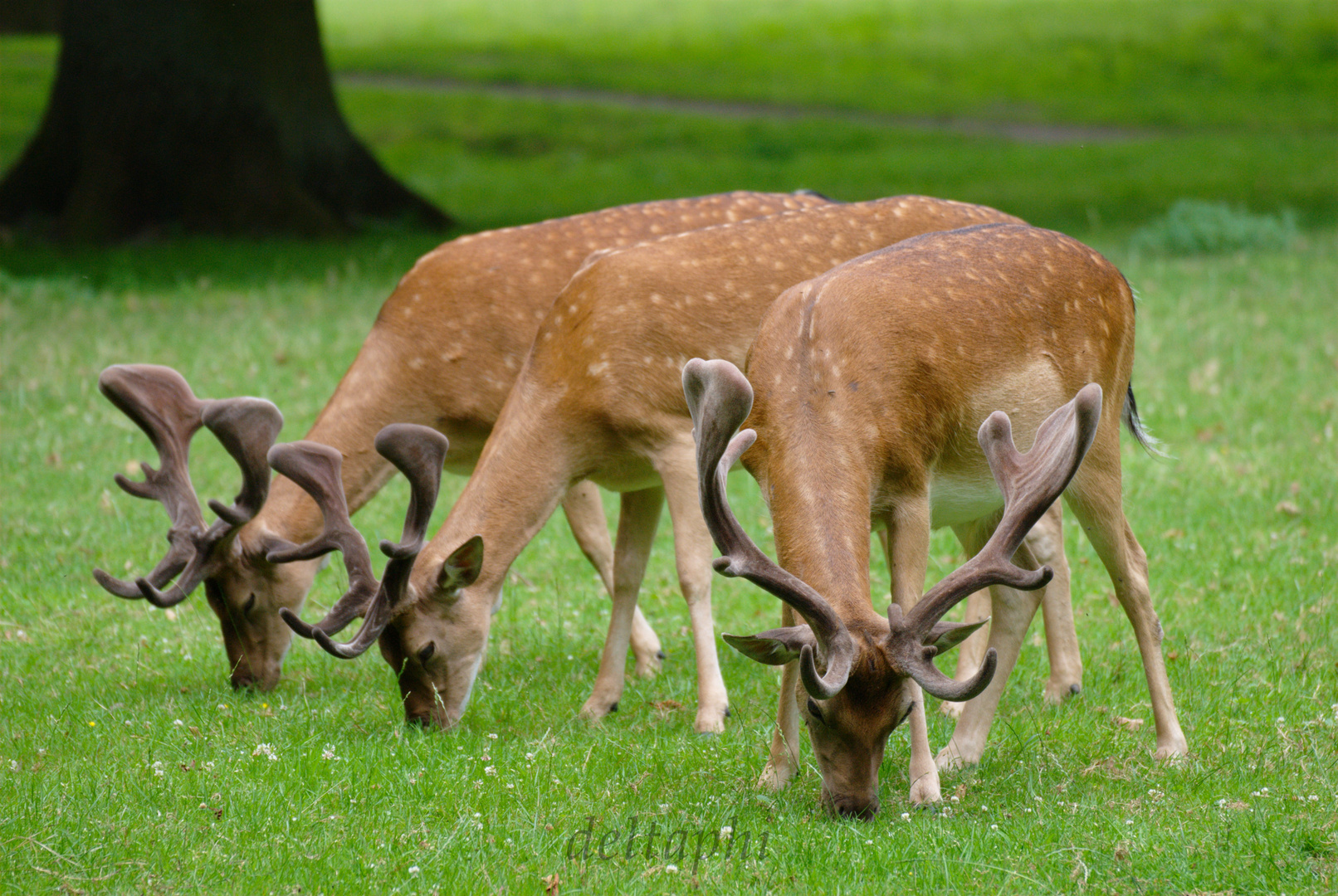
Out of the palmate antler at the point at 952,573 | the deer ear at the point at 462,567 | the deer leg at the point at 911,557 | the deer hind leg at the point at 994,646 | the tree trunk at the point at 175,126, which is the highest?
the palmate antler at the point at 952,573

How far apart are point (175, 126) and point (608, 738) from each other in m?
Answer: 12.4

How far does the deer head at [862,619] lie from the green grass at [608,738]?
30 centimetres

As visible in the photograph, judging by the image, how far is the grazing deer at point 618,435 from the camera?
5480mm

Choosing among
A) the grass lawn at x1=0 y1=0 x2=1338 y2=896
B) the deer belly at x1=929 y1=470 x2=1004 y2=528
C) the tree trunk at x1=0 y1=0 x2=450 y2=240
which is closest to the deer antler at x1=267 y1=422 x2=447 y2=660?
the grass lawn at x1=0 y1=0 x2=1338 y2=896

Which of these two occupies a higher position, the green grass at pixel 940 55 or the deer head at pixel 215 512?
the deer head at pixel 215 512

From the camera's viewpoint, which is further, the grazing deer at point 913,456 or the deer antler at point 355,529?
the deer antler at point 355,529

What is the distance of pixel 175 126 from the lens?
52.0 feet

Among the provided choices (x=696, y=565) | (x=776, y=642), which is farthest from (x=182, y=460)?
(x=776, y=642)

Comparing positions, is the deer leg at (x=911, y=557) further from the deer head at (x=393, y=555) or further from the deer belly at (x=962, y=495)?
the deer head at (x=393, y=555)

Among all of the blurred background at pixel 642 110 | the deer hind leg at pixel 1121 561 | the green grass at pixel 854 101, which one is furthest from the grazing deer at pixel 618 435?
the green grass at pixel 854 101

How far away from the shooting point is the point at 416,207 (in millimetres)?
17234

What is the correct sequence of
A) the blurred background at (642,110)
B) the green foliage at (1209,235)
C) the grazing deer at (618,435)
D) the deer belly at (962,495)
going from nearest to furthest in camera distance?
the deer belly at (962,495) < the grazing deer at (618,435) < the green foliage at (1209,235) < the blurred background at (642,110)

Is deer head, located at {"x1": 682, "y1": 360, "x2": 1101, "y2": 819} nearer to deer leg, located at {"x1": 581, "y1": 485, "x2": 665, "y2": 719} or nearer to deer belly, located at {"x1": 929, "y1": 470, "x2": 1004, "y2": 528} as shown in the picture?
deer belly, located at {"x1": 929, "y1": 470, "x2": 1004, "y2": 528}

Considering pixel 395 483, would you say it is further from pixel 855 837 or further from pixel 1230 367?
pixel 1230 367
